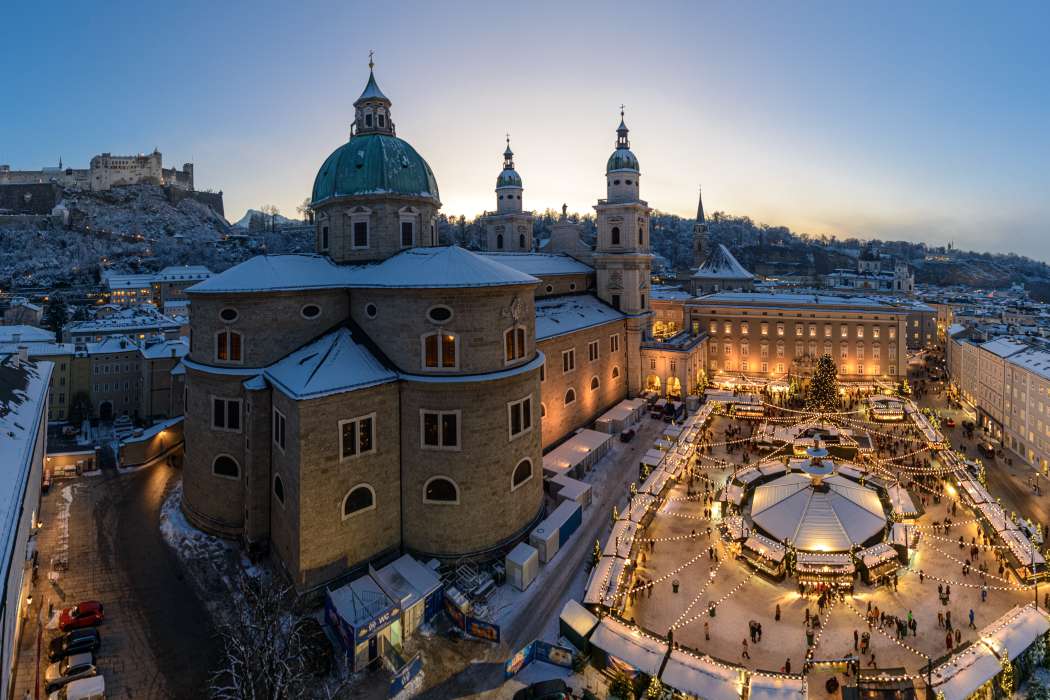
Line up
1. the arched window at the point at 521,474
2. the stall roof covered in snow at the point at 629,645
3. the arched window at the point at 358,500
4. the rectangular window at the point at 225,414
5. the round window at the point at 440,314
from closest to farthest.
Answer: the stall roof covered in snow at the point at 629,645 → the arched window at the point at 358,500 → the round window at the point at 440,314 → the arched window at the point at 521,474 → the rectangular window at the point at 225,414

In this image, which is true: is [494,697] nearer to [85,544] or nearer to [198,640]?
[198,640]

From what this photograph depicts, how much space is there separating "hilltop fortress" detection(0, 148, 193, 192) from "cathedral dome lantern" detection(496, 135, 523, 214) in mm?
143169

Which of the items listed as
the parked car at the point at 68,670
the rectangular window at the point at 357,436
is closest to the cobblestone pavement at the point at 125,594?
the parked car at the point at 68,670

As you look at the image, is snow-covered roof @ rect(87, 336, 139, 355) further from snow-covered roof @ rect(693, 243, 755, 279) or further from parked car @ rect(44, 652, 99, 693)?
snow-covered roof @ rect(693, 243, 755, 279)

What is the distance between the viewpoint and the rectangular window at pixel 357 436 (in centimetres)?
2103

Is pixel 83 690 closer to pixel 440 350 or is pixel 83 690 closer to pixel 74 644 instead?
pixel 74 644

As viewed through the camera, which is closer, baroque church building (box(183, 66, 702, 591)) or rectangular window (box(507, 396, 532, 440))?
baroque church building (box(183, 66, 702, 591))

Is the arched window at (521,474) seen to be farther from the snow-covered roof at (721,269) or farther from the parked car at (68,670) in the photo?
the snow-covered roof at (721,269)

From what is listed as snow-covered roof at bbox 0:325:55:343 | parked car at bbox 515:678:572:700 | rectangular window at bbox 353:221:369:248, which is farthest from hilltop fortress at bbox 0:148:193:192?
parked car at bbox 515:678:572:700

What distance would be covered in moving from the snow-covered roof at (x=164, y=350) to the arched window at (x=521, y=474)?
136ft

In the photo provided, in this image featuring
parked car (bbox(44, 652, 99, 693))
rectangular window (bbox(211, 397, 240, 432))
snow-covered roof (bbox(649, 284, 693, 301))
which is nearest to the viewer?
parked car (bbox(44, 652, 99, 693))

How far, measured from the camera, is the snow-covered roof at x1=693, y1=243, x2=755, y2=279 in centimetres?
7938

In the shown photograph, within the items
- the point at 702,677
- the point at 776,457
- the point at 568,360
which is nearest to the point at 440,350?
the point at 702,677

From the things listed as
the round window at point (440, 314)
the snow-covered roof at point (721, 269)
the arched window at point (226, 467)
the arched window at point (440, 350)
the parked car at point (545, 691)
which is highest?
the snow-covered roof at point (721, 269)
